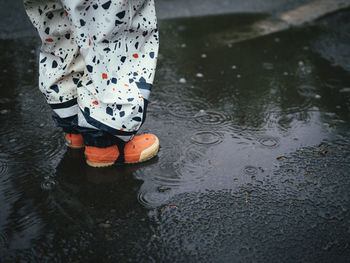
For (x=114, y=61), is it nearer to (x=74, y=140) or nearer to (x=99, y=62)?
(x=99, y=62)

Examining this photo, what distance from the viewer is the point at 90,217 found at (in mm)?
1568

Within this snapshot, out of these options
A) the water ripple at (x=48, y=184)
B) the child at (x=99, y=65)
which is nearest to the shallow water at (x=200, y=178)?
the water ripple at (x=48, y=184)

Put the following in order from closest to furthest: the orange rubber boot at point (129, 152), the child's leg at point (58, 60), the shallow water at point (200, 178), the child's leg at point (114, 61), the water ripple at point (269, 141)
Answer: the shallow water at point (200, 178), the child's leg at point (114, 61), the child's leg at point (58, 60), the orange rubber boot at point (129, 152), the water ripple at point (269, 141)

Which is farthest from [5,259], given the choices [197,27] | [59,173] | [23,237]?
[197,27]

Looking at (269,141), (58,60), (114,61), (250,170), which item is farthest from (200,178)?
(58,60)

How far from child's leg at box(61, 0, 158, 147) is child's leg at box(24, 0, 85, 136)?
123 mm

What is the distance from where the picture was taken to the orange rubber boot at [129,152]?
1854 mm

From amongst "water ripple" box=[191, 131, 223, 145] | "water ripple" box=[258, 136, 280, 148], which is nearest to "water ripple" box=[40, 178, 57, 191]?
"water ripple" box=[191, 131, 223, 145]

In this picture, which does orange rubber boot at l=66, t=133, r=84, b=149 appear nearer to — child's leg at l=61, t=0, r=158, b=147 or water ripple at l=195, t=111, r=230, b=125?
child's leg at l=61, t=0, r=158, b=147

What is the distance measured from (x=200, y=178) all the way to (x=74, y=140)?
2.57ft

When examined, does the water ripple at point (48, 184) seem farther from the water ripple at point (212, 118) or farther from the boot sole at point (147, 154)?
the water ripple at point (212, 118)

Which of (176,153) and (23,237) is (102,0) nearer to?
(176,153)

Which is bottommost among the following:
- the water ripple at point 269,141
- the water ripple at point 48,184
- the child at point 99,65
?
the water ripple at point 269,141

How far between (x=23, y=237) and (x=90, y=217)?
0.29m
